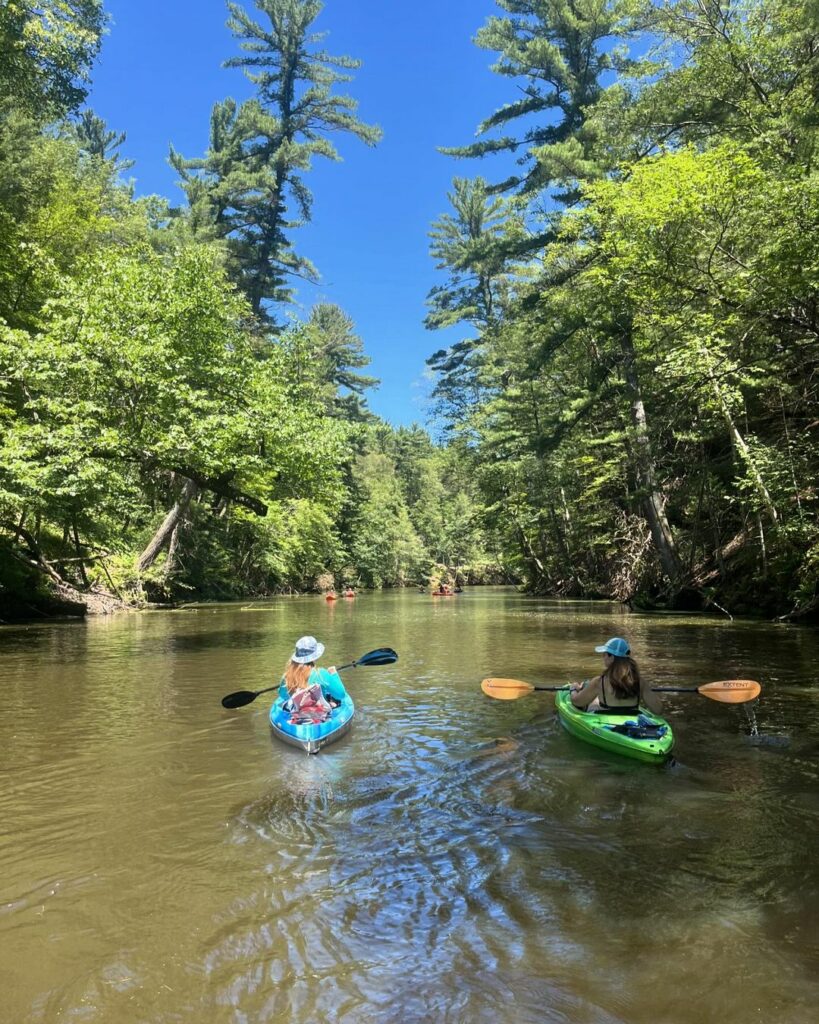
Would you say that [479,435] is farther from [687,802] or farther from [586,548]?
[687,802]

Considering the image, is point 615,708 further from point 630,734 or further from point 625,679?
point 630,734

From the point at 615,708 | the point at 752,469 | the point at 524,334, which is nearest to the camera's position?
the point at 615,708

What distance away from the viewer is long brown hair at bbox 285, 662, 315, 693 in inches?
299

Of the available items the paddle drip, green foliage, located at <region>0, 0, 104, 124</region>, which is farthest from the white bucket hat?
green foliage, located at <region>0, 0, 104, 124</region>

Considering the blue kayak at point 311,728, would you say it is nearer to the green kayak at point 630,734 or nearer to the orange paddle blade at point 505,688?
the orange paddle blade at point 505,688

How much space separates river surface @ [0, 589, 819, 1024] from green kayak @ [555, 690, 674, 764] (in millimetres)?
172

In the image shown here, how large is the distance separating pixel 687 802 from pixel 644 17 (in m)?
18.2

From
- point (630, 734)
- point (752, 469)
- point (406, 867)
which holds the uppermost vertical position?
point (752, 469)

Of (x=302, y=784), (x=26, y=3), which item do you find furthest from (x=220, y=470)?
(x=302, y=784)

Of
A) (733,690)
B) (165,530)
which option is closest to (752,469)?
(733,690)

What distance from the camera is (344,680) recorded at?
10.9 m

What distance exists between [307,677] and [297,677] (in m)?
0.11

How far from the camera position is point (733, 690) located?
7465mm

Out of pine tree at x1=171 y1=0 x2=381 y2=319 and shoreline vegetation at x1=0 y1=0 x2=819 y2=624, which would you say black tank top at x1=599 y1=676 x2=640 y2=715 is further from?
pine tree at x1=171 y1=0 x2=381 y2=319
